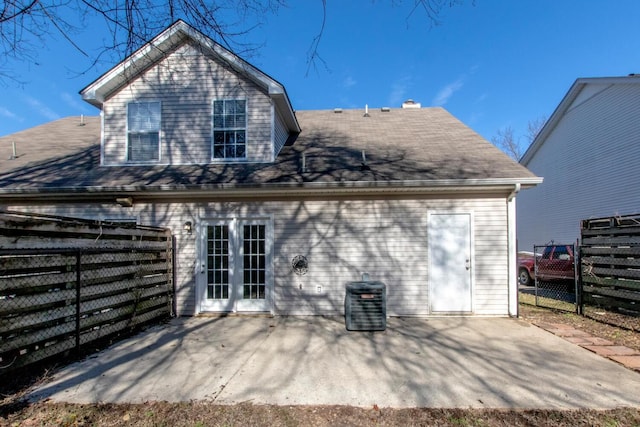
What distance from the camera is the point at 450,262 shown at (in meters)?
7.16

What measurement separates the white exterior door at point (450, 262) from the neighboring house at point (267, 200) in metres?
0.02

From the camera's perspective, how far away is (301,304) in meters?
7.28

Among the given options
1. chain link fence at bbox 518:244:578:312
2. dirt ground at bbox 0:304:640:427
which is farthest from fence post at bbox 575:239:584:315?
dirt ground at bbox 0:304:640:427

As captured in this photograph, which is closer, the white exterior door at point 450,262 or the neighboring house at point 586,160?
the white exterior door at point 450,262

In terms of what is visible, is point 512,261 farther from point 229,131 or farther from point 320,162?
point 229,131

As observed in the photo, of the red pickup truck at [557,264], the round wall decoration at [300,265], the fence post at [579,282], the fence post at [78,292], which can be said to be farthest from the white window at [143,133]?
the red pickup truck at [557,264]

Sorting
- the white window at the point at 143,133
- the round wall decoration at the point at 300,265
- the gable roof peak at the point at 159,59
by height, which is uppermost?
the gable roof peak at the point at 159,59

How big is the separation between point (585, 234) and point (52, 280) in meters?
9.95

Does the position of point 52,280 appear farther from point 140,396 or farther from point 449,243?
point 449,243

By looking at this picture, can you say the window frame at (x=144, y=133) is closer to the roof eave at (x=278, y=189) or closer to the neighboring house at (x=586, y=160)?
the roof eave at (x=278, y=189)

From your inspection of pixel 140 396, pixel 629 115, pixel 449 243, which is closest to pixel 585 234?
pixel 449 243

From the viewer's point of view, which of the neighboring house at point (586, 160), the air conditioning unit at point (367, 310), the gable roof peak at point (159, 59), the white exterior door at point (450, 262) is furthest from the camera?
the neighboring house at point (586, 160)

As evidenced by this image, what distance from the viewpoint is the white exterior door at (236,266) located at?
734 cm

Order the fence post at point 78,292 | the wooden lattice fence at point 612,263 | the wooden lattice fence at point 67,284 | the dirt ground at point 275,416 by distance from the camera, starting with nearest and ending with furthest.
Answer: the dirt ground at point 275,416 < the wooden lattice fence at point 67,284 < the fence post at point 78,292 < the wooden lattice fence at point 612,263
